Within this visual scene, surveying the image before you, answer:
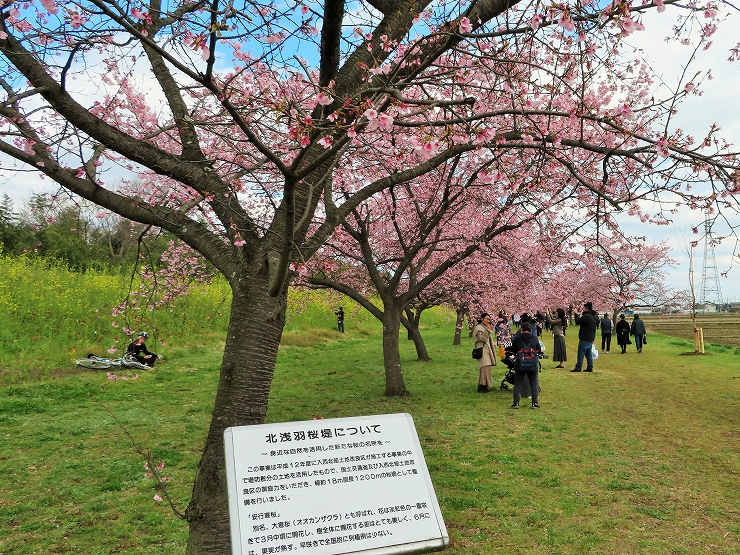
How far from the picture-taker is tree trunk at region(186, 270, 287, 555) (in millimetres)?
3738

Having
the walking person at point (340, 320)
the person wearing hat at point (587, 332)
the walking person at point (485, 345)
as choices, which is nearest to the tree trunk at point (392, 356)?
the walking person at point (485, 345)

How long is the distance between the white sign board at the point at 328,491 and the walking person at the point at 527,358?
7.91m

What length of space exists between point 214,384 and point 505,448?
8.92 meters

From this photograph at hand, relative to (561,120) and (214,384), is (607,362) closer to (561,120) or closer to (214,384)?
(561,120)

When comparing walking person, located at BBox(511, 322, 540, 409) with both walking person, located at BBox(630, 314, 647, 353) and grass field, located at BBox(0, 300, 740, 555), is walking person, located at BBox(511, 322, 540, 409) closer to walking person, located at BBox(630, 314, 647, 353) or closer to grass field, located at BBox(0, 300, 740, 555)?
grass field, located at BBox(0, 300, 740, 555)

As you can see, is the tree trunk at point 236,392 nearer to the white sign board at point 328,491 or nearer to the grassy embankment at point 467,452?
the grassy embankment at point 467,452

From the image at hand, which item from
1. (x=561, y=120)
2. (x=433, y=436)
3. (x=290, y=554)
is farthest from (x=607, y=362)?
(x=290, y=554)

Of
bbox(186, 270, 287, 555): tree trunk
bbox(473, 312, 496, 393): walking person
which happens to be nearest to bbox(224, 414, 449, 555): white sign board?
bbox(186, 270, 287, 555): tree trunk

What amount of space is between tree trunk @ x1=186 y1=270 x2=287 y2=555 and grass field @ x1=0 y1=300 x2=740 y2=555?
3.41 ft

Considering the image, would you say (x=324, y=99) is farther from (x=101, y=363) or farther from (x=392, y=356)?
(x=101, y=363)

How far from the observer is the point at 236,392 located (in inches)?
157

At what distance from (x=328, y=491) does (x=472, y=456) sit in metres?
5.03

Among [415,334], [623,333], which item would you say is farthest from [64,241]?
[623,333]

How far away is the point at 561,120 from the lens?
10625 millimetres
